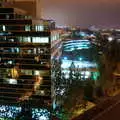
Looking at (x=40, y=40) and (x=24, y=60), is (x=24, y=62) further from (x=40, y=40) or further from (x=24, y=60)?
(x=40, y=40)

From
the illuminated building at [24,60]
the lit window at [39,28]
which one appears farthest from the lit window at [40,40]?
the lit window at [39,28]

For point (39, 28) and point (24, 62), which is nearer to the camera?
point (39, 28)

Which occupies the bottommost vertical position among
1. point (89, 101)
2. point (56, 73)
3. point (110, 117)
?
point (89, 101)

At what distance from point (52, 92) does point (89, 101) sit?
1.33m

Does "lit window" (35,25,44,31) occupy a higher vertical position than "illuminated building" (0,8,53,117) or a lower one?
higher

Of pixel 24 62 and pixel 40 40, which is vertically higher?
pixel 40 40

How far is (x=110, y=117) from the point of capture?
2.58 m

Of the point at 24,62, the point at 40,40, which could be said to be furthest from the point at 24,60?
the point at 40,40

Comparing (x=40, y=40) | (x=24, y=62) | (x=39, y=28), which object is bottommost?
(x=24, y=62)

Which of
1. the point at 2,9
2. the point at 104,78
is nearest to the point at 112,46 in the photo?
the point at 104,78

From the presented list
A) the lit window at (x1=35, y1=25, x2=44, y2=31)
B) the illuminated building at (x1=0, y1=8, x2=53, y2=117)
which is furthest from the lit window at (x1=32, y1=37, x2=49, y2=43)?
the lit window at (x1=35, y1=25, x2=44, y2=31)

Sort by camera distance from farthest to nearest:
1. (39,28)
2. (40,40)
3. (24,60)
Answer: (24,60)
(39,28)
(40,40)

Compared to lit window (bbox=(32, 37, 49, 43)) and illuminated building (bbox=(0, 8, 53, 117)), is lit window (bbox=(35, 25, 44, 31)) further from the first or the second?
lit window (bbox=(32, 37, 49, 43))

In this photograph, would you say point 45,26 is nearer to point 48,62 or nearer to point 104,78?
point 48,62
